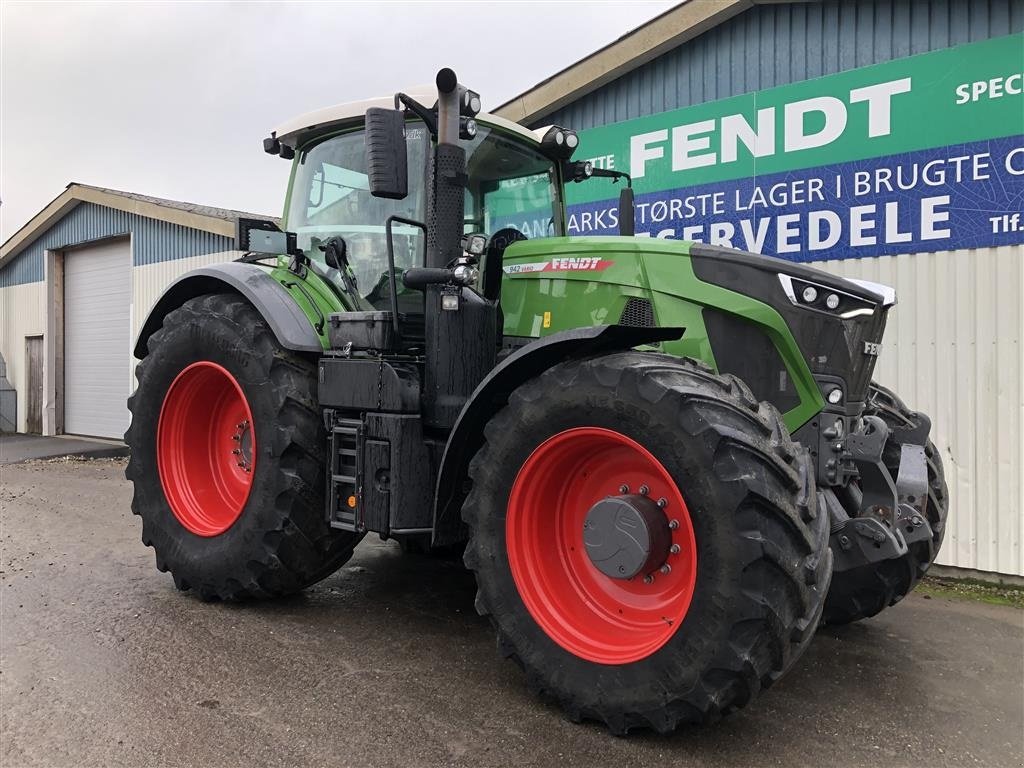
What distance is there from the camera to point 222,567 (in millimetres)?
4402

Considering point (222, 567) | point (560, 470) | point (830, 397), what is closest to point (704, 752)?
point (560, 470)

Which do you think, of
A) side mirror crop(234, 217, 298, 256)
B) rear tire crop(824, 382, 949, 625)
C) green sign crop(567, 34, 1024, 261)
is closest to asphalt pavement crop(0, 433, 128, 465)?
side mirror crop(234, 217, 298, 256)

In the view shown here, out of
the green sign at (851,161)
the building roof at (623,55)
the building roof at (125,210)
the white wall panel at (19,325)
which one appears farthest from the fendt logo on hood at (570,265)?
the white wall panel at (19,325)

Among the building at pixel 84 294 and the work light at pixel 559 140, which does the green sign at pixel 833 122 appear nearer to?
the work light at pixel 559 140

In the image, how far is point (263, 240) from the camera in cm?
474

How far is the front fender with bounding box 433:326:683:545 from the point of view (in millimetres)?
3145

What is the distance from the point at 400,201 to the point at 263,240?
978mm

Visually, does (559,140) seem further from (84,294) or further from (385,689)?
(84,294)

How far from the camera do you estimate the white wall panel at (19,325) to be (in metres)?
16.7

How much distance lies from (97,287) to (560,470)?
576 inches

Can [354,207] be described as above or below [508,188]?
below

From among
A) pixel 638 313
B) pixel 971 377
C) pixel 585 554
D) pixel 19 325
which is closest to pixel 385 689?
pixel 585 554

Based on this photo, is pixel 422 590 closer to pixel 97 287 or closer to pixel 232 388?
pixel 232 388

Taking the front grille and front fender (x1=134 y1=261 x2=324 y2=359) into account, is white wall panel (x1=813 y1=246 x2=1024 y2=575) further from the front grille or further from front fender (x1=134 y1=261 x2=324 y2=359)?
front fender (x1=134 y1=261 x2=324 y2=359)
